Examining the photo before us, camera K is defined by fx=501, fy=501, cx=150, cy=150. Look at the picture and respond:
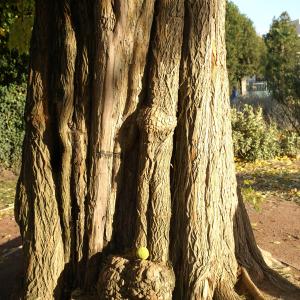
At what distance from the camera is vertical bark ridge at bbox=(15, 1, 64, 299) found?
3.99 meters

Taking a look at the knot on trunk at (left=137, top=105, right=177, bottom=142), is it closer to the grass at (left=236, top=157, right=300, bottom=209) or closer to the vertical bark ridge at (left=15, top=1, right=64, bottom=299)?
→ the vertical bark ridge at (left=15, top=1, right=64, bottom=299)

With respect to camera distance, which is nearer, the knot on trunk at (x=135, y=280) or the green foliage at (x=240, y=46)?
the knot on trunk at (x=135, y=280)

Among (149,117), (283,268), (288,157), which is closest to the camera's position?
(149,117)

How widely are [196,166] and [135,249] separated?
797 millimetres

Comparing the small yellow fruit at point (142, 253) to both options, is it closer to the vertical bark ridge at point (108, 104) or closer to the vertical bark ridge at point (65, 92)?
the vertical bark ridge at point (108, 104)

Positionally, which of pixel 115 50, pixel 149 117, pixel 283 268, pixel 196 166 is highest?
pixel 115 50

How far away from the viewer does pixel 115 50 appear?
3.80 meters

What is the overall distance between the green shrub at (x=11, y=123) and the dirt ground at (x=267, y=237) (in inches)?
137

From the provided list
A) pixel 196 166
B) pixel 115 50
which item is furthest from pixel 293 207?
pixel 115 50

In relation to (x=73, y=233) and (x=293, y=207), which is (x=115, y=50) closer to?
(x=73, y=233)

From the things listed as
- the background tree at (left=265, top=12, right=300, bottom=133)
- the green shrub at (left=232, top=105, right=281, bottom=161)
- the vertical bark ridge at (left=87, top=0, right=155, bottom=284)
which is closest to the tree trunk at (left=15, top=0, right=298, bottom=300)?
the vertical bark ridge at (left=87, top=0, right=155, bottom=284)

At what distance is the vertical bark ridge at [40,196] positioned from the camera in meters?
3.99

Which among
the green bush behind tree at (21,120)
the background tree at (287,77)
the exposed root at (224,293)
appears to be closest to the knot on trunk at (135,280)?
the exposed root at (224,293)

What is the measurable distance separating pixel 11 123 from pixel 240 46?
819 inches
